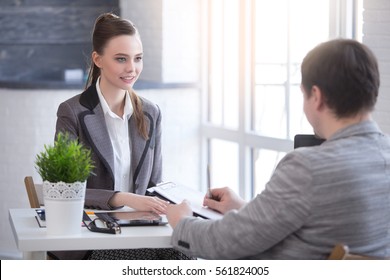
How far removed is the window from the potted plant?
102 inches

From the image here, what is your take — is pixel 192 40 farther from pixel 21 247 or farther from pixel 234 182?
pixel 21 247

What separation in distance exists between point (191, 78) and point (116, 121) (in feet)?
10.0

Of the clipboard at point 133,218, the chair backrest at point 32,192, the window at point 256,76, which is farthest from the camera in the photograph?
the window at point 256,76

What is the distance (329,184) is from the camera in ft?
6.95

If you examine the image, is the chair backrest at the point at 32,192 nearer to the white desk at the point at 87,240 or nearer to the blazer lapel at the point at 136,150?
the blazer lapel at the point at 136,150

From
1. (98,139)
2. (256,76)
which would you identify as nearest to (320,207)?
(98,139)

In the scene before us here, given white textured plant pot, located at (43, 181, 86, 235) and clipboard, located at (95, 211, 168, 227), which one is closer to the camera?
white textured plant pot, located at (43, 181, 86, 235)

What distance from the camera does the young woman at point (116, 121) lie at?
11.0ft

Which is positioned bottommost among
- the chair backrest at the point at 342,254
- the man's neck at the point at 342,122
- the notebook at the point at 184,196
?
the notebook at the point at 184,196

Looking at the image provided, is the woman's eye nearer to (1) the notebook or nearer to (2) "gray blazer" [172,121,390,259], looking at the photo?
(1) the notebook

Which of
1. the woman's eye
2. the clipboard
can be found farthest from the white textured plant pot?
the woman's eye

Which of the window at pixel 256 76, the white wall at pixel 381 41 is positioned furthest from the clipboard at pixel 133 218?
the window at pixel 256 76

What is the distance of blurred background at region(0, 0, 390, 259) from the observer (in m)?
5.57

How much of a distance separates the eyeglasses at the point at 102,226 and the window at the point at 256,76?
2.45 metres
